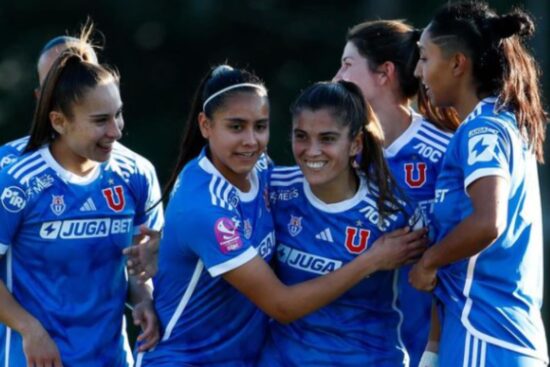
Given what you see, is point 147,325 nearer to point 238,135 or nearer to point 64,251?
point 64,251

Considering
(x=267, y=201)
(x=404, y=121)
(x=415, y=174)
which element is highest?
(x=404, y=121)

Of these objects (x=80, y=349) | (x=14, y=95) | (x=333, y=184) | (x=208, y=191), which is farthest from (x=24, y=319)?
(x=14, y=95)

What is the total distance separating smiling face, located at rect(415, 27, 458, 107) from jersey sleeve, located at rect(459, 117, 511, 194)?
268mm

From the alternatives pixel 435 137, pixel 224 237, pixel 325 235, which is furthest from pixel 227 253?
pixel 435 137

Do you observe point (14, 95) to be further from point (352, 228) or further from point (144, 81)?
point (352, 228)

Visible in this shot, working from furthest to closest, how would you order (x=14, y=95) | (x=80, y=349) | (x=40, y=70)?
(x=14, y=95), (x=40, y=70), (x=80, y=349)

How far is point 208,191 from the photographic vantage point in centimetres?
515

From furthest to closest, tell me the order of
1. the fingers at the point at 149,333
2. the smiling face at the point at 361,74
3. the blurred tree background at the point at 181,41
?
the blurred tree background at the point at 181,41 → the smiling face at the point at 361,74 → the fingers at the point at 149,333

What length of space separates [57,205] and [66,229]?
0.32 feet

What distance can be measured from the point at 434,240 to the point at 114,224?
123 cm

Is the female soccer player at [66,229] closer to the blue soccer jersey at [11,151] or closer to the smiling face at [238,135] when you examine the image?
the blue soccer jersey at [11,151]

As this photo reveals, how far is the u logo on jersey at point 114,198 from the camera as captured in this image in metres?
5.59

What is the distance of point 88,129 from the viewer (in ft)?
18.0

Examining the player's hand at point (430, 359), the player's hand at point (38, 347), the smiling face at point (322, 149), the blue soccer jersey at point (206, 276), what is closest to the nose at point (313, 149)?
the smiling face at point (322, 149)
